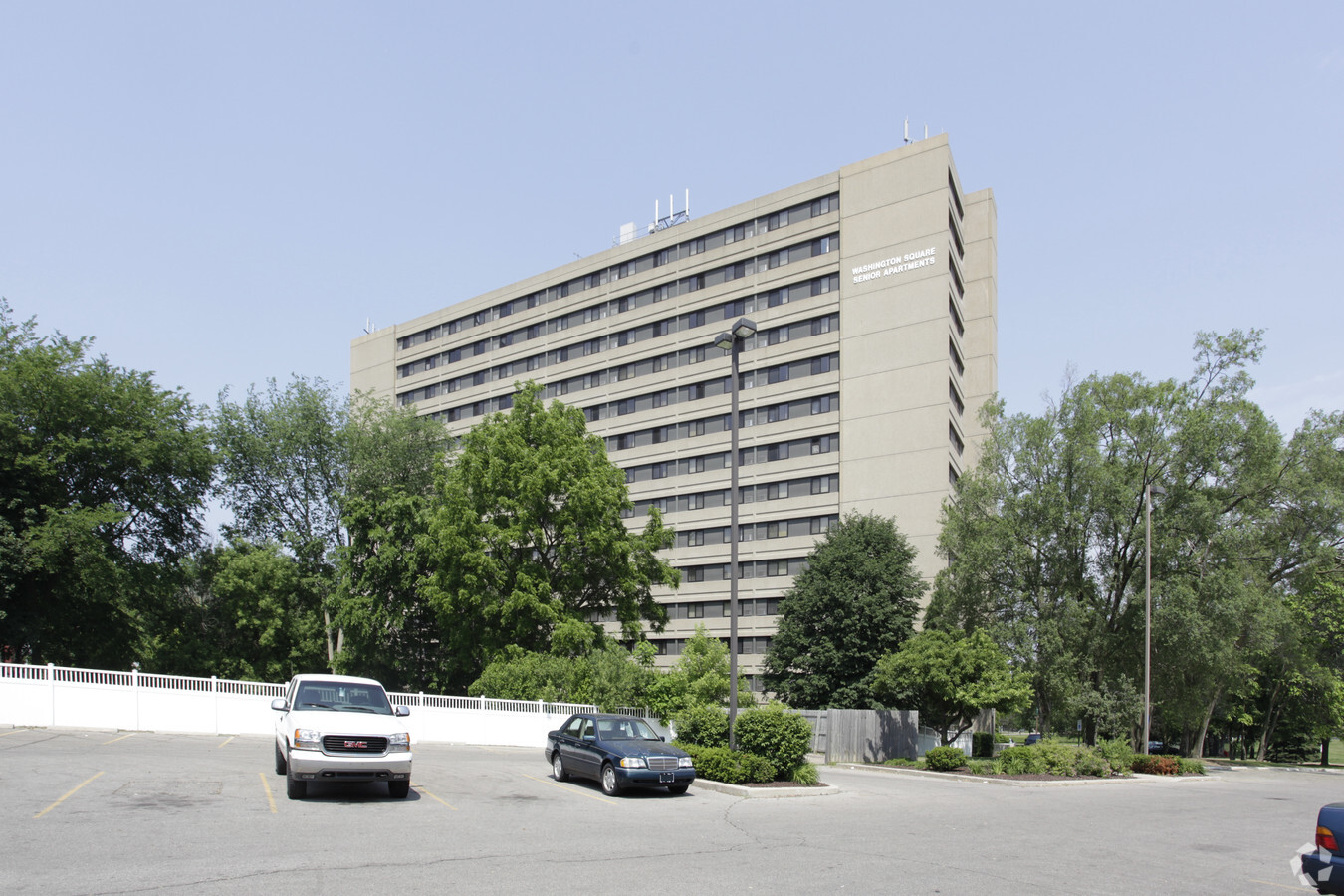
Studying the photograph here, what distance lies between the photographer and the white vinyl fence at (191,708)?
25.2 m

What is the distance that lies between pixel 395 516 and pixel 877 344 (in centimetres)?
3040

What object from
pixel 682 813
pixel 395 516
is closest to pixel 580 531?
pixel 395 516

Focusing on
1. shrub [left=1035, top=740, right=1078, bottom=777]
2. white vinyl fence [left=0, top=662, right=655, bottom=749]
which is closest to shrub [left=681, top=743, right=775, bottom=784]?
white vinyl fence [left=0, top=662, right=655, bottom=749]

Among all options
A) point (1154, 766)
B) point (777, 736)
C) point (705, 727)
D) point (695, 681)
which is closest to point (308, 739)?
point (777, 736)

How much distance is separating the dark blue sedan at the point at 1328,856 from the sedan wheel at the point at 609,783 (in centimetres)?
1102

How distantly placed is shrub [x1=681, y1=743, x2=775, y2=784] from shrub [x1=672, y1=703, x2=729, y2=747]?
1159 millimetres

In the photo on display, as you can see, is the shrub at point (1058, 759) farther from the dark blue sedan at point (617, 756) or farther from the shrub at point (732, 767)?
the dark blue sedan at point (617, 756)

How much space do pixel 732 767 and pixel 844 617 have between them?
23.7m

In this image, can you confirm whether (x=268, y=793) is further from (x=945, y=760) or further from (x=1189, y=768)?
(x=1189, y=768)

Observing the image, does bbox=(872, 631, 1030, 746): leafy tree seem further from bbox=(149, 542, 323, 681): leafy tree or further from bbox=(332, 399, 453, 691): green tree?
bbox=(149, 542, 323, 681): leafy tree

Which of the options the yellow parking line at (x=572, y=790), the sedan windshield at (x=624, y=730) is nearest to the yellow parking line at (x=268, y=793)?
the yellow parking line at (x=572, y=790)

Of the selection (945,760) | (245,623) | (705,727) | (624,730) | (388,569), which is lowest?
(945,760)

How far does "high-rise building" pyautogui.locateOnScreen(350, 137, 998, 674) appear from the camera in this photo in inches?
2178

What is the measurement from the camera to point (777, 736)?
19.7m
